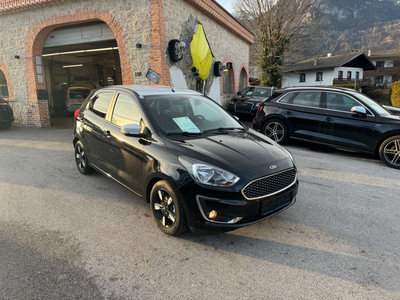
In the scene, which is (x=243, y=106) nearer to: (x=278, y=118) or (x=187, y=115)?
(x=278, y=118)

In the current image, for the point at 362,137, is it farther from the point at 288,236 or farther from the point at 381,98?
the point at 381,98

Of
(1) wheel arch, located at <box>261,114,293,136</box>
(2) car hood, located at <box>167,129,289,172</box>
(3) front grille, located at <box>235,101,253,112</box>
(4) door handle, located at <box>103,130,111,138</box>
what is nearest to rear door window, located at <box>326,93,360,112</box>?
(1) wheel arch, located at <box>261,114,293,136</box>

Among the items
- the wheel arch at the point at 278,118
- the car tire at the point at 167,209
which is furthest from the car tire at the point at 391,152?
the car tire at the point at 167,209

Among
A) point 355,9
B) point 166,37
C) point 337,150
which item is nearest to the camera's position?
point 337,150

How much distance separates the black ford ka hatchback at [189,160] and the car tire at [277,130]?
3620 mm

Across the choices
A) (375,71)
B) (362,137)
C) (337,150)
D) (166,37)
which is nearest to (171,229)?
(362,137)

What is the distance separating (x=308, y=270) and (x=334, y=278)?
222 millimetres

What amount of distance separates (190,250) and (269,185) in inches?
42.6

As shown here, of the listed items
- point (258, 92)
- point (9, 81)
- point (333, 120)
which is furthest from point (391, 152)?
point (9, 81)

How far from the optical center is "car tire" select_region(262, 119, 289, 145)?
7.54 metres

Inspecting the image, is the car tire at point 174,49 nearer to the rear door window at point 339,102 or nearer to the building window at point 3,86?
the rear door window at point 339,102

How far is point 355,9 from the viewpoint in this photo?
103 meters

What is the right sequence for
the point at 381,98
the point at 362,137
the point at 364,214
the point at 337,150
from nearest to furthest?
the point at 364,214 < the point at 362,137 < the point at 337,150 < the point at 381,98

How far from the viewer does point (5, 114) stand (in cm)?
1120
